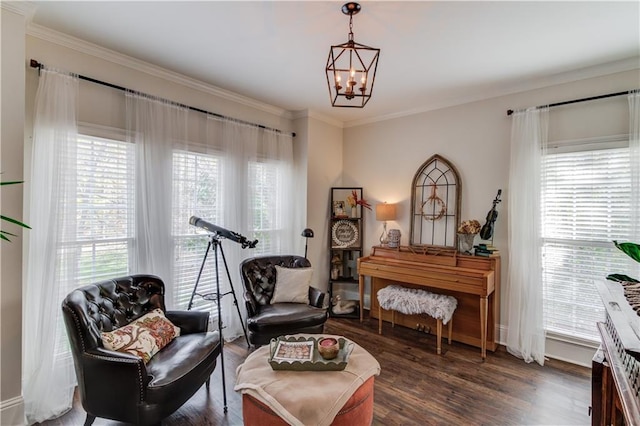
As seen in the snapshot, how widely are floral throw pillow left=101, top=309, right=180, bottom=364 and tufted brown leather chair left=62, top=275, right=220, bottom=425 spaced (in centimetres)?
5

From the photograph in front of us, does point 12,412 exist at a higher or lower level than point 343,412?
lower

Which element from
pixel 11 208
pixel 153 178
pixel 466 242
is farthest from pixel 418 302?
pixel 11 208

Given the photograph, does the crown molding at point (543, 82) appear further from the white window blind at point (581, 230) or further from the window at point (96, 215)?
the window at point (96, 215)

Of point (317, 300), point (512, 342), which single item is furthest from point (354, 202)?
point (512, 342)

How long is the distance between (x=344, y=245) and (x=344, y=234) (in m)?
0.16

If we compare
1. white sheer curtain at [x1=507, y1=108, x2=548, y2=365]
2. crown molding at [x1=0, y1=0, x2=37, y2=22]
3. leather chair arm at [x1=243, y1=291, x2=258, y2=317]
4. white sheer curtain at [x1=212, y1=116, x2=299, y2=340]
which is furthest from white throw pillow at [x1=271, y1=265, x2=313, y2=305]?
crown molding at [x1=0, y1=0, x2=37, y2=22]

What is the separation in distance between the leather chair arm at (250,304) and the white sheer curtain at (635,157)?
344 centimetres

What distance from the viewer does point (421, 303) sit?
3285 millimetres

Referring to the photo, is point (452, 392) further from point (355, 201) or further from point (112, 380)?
point (355, 201)

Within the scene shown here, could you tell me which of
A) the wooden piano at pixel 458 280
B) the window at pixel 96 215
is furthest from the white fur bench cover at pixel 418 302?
the window at pixel 96 215

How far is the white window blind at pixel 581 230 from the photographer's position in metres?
2.71

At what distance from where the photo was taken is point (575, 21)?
2094 millimetres

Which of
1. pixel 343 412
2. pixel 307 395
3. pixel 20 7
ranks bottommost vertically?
pixel 343 412

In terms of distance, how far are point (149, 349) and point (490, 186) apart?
3.59m
